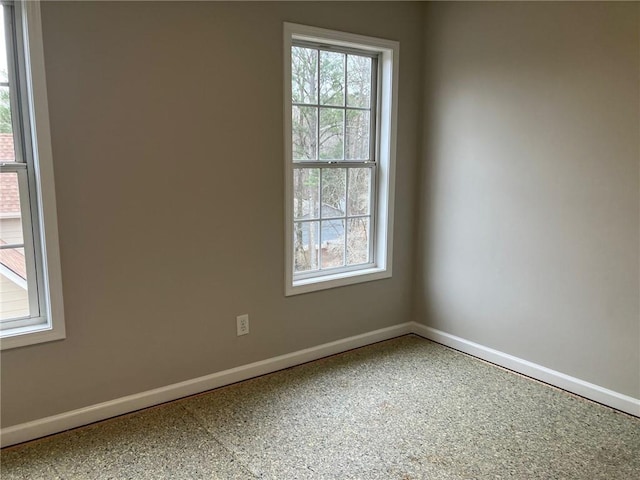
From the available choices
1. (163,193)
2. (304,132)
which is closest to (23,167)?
(163,193)

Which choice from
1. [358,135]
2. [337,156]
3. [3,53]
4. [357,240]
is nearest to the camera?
[3,53]

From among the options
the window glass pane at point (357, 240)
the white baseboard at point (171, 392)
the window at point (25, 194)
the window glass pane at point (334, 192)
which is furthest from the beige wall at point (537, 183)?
the window at point (25, 194)

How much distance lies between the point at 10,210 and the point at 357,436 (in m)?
1.88

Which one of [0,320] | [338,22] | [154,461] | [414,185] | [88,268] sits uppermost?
[338,22]

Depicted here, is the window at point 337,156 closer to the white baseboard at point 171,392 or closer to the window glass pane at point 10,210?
the white baseboard at point 171,392

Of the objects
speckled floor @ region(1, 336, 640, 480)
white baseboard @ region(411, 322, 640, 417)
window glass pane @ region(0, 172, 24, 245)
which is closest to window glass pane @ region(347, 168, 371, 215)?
white baseboard @ region(411, 322, 640, 417)

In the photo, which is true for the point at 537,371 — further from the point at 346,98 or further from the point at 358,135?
the point at 346,98

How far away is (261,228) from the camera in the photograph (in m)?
2.83

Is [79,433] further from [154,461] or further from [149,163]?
A: [149,163]

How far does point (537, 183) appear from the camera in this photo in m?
2.83

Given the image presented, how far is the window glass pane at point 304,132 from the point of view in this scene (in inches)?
117

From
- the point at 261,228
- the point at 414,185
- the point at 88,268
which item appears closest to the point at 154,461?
the point at 88,268

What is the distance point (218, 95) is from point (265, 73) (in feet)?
1.03

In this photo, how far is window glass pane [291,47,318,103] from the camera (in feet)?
9.57
